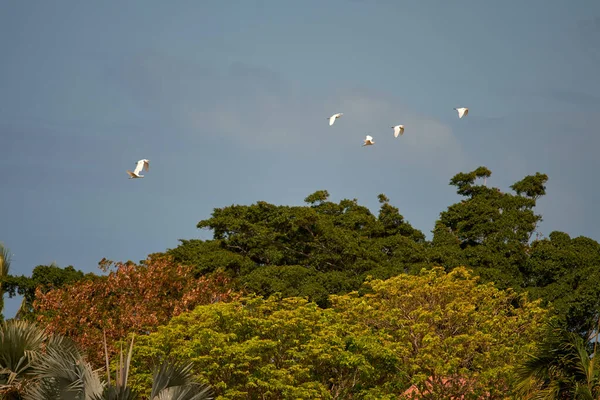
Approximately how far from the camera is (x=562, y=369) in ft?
45.7

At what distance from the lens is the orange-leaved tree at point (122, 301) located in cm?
2772

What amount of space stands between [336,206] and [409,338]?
14.7 metres

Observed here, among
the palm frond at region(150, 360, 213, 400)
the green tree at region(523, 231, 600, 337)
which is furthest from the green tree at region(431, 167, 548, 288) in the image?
the palm frond at region(150, 360, 213, 400)

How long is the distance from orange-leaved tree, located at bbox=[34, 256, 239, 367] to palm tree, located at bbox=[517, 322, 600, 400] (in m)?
14.8

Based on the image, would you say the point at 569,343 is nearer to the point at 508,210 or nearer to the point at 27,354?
the point at 27,354

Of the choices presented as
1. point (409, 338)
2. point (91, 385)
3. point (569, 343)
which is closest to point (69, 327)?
point (409, 338)

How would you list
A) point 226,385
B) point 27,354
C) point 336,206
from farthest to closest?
point 336,206, point 226,385, point 27,354

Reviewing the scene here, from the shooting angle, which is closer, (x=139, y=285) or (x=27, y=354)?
(x=27, y=354)

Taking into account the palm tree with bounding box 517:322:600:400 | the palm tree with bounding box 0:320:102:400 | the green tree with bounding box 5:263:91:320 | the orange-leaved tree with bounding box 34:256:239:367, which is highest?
the green tree with bounding box 5:263:91:320

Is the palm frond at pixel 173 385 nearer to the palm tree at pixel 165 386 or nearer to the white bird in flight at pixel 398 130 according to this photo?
the palm tree at pixel 165 386

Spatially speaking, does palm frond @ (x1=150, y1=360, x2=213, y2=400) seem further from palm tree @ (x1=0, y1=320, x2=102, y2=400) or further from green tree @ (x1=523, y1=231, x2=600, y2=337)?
green tree @ (x1=523, y1=231, x2=600, y2=337)

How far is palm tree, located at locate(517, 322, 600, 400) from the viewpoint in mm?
13469

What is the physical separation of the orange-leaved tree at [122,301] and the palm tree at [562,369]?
14773mm

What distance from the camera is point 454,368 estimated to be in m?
22.9
